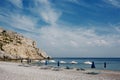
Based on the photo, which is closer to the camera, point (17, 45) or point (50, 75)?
point (50, 75)

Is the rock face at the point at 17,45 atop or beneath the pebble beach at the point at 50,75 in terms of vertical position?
atop

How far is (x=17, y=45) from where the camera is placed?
14825 centimetres

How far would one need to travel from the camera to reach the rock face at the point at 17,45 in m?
140

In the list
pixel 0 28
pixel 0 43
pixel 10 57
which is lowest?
pixel 10 57

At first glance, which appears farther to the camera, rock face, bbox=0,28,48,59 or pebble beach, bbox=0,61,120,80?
rock face, bbox=0,28,48,59

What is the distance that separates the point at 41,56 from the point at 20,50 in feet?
72.8

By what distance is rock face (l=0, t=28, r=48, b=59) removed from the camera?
140188 mm

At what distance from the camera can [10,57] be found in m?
104

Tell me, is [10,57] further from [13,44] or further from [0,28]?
[0,28]

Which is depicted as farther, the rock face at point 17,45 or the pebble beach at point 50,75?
the rock face at point 17,45

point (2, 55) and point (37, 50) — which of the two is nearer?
point (2, 55)

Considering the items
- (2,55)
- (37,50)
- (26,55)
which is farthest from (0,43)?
(2,55)

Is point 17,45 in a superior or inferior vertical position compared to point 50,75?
superior

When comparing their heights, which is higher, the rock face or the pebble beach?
the rock face
